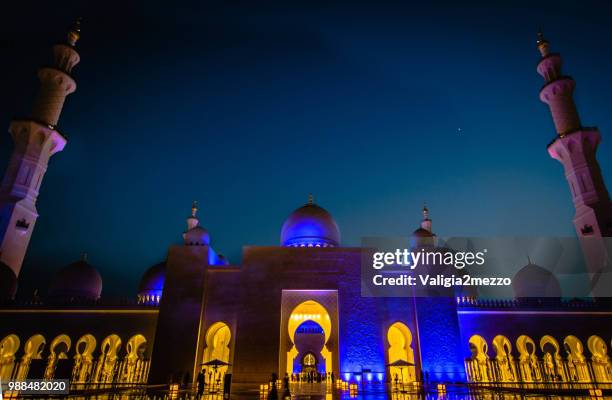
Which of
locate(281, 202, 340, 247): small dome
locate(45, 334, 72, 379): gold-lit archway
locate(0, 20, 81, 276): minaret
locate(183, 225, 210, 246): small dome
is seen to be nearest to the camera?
locate(45, 334, 72, 379): gold-lit archway

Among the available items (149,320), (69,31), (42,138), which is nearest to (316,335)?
(149,320)

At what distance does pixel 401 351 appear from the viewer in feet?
54.2

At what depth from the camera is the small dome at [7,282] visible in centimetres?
1684

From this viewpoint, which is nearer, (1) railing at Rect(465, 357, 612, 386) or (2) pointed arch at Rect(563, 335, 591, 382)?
(1) railing at Rect(465, 357, 612, 386)

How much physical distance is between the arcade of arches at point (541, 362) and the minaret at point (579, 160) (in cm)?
412

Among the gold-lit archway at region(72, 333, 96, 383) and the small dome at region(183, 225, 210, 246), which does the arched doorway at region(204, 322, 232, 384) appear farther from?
the small dome at region(183, 225, 210, 246)

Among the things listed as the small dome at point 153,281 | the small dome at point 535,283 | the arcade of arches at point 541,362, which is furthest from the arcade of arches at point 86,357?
the small dome at point 535,283

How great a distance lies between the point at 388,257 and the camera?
16812 mm

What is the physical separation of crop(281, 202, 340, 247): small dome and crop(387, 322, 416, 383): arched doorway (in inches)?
195

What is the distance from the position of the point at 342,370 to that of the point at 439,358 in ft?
12.3

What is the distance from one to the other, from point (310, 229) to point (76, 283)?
11804 millimetres

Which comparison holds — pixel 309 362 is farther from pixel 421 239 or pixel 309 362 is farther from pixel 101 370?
pixel 101 370

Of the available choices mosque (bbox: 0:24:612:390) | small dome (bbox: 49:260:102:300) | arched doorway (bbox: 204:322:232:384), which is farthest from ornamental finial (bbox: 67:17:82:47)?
arched doorway (bbox: 204:322:232:384)

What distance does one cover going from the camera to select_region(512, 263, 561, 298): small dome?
1862cm
